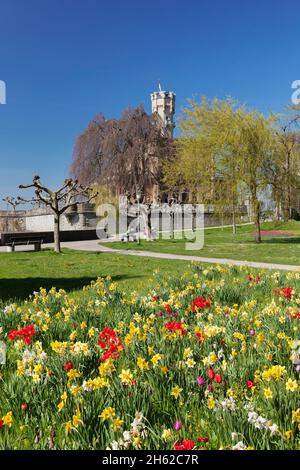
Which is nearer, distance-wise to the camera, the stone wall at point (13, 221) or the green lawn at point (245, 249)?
the green lawn at point (245, 249)

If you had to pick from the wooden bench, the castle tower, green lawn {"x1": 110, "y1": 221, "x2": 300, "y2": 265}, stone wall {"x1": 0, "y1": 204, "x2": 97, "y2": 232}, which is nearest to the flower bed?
green lawn {"x1": 110, "y1": 221, "x2": 300, "y2": 265}

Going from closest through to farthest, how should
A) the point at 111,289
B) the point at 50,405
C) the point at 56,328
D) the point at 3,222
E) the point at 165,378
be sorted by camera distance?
1. the point at 50,405
2. the point at 165,378
3. the point at 56,328
4. the point at 111,289
5. the point at 3,222

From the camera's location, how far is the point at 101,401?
264 cm

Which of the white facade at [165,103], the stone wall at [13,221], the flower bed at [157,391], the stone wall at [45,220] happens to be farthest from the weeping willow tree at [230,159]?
the white facade at [165,103]

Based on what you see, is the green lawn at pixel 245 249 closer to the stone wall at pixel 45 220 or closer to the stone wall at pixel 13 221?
the stone wall at pixel 45 220

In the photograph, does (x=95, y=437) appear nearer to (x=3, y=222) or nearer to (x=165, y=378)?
(x=165, y=378)

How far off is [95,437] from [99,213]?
41492 millimetres

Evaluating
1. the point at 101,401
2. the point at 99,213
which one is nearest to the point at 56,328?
the point at 101,401

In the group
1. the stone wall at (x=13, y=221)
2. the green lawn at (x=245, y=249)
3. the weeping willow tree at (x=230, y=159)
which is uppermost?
the weeping willow tree at (x=230, y=159)

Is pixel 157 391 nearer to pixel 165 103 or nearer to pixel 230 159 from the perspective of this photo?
pixel 230 159

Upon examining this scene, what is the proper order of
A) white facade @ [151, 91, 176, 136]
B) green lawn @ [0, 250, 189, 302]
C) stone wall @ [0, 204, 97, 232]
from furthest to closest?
white facade @ [151, 91, 176, 136]
stone wall @ [0, 204, 97, 232]
green lawn @ [0, 250, 189, 302]

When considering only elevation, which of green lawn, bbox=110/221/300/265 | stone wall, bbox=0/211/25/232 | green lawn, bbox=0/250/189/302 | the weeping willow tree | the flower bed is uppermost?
the weeping willow tree

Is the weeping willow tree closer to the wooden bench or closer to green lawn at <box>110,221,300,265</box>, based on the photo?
green lawn at <box>110,221,300,265</box>

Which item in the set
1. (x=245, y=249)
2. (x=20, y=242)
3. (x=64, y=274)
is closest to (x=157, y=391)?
(x=64, y=274)
